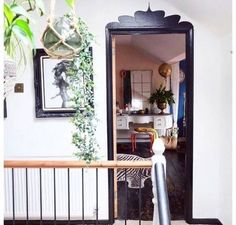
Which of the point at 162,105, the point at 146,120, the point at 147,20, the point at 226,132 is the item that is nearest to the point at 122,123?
the point at 146,120

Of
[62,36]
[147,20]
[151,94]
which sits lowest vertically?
[151,94]

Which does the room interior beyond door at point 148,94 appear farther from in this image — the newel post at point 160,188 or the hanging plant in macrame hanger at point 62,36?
the hanging plant in macrame hanger at point 62,36

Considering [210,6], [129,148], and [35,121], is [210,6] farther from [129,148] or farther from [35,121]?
[129,148]

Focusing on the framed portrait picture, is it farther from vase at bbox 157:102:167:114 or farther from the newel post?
vase at bbox 157:102:167:114

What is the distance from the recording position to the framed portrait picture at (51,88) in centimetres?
339

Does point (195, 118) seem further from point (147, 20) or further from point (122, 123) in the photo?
point (122, 123)

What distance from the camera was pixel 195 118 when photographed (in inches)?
133

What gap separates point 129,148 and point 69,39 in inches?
246

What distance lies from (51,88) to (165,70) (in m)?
5.04

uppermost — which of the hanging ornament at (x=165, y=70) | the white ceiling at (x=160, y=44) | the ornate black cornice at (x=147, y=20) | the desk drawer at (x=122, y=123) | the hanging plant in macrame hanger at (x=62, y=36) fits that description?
the white ceiling at (x=160, y=44)

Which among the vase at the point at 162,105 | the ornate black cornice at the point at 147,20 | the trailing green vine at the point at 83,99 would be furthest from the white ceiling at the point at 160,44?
the trailing green vine at the point at 83,99

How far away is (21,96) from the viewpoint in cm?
343

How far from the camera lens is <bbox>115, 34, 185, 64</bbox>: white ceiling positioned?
563 centimetres

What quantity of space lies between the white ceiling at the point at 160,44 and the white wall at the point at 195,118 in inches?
72.2
